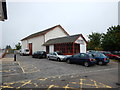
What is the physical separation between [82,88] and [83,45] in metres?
13.8

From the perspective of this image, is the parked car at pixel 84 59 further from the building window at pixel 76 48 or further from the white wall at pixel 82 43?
the white wall at pixel 82 43

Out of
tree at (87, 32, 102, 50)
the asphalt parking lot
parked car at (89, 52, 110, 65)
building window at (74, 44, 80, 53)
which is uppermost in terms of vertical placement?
tree at (87, 32, 102, 50)

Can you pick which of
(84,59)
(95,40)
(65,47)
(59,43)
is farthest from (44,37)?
(95,40)

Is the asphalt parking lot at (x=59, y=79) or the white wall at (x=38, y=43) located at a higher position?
the white wall at (x=38, y=43)

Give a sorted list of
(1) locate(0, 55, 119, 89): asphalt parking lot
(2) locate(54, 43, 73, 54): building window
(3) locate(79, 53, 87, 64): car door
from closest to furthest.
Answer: (1) locate(0, 55, 119, 89): asphalt parking lot
(3) locate(79, 53, 87, 64): car door
(2) locate(54, 43, 73, 54): building window

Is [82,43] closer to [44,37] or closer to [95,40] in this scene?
[44,37]

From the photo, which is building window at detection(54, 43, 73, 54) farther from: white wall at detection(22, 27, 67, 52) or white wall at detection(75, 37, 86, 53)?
white wall at detection(22, 27, 67, 52)

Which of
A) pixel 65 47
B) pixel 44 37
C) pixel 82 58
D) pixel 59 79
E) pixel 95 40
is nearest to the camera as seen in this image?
pixel 59 79

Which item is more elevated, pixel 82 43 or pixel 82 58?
pixel 82 43

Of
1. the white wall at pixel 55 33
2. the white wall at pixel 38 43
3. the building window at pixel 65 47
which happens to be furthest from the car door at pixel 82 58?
the white wall at pixel 55 33

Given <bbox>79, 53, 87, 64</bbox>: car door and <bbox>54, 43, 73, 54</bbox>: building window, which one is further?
<bbox>54, 43, 73, 54</bbox>: building window

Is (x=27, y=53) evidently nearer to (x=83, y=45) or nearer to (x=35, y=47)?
(x=35, y=47)

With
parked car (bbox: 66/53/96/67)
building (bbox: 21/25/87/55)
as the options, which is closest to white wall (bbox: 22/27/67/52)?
building (bbox: 21/25/87/55)

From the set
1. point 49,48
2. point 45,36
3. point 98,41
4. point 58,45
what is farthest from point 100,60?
point 98,41
